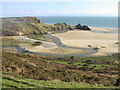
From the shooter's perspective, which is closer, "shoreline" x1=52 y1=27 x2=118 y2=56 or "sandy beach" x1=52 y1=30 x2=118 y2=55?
"shoreline" x1=52 y1=27 x2=118 y2=56

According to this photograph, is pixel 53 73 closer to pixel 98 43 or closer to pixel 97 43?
pixel 97 43

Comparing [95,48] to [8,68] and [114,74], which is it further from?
[8,68]

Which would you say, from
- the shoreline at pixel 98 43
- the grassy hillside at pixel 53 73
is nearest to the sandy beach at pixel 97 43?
the shoreline at pixel 98 43

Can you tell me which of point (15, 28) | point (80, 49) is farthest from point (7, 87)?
point (15, 28)

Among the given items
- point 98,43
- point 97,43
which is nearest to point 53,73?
point 97,43

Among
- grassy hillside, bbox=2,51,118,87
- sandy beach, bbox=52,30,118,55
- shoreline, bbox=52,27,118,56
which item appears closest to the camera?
grassy hillside, bbox=2,51,118,87

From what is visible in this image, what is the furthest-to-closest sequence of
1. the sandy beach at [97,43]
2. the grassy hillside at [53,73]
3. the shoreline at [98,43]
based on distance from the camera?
the sandy beach at [97,43] → the shoreline at [98,43] → the grassy hillside at [53,73]

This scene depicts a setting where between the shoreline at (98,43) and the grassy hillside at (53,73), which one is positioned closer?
the grassy hillside at (53,73)

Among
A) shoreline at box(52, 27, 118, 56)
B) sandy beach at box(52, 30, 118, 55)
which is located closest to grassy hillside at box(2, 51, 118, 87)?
shoreline at box(52, 27, 118, 56)

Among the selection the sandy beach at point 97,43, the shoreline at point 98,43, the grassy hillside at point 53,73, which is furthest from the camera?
the sandy beach at point 97,43

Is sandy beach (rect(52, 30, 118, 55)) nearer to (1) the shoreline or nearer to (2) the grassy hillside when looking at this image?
(1) the shoreline

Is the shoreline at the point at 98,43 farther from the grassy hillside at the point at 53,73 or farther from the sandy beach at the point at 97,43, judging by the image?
the grassy hillside at the point at 53,73

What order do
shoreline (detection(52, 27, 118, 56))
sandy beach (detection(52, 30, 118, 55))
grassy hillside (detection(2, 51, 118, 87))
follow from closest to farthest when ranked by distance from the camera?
grassy hillside (detection(2, 51, 118, 87)) → shoreline (detection(52, 27, 118, 56)) → sandy beach (detection(52, 30, 118, 55))

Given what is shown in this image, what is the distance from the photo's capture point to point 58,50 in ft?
184
